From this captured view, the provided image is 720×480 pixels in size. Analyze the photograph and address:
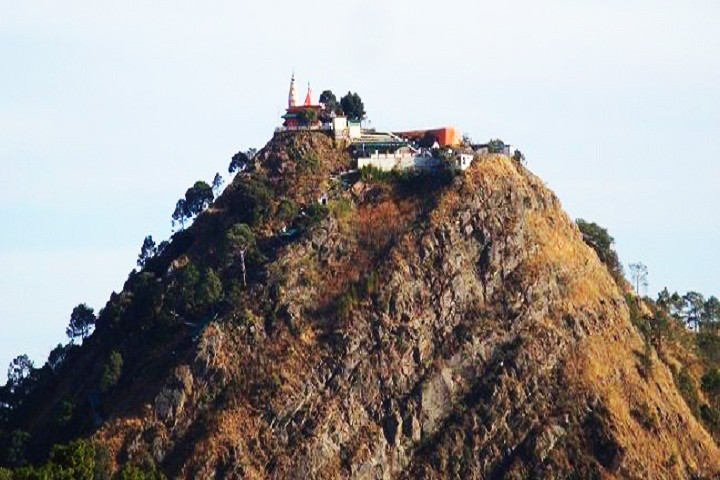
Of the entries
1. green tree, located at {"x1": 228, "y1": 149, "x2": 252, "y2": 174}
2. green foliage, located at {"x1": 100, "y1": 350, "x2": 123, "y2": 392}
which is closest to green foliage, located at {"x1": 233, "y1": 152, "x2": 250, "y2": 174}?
green tree, located at {"x1": 228, "y1": 149, "x2": 252, "y2": 174}

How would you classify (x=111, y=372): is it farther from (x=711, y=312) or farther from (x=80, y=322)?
(x=711, y=312)

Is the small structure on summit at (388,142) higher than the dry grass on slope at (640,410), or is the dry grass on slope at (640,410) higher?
the small structure on summit at (388,142)

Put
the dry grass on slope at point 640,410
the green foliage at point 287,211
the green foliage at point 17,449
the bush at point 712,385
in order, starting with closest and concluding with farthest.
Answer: the dry grass on slope at point 640,410
the green foliage at point 17,449
the green foliage at point 287,211
the bush at point 712,385

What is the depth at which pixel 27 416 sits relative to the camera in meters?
162

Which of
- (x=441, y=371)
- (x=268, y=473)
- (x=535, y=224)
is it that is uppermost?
(x=535, y=224)

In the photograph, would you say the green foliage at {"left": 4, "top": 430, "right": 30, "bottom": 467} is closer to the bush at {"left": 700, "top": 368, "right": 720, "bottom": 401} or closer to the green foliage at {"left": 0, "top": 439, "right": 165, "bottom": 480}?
the green foliage at {"left": 0, "top": 439, "right": 165, "bottom": 480}

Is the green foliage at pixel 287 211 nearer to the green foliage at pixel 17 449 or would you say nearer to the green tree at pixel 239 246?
the green tree at pixel 239 246

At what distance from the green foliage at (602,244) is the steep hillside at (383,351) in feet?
33.8

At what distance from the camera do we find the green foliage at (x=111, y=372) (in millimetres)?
152000

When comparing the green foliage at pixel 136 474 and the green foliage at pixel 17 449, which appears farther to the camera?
the green foliage at pixel 17 449

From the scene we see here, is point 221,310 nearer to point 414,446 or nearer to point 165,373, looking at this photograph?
point 165,373

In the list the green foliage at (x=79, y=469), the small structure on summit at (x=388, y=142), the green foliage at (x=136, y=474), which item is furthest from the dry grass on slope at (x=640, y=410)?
the green foliage at (x=79, y=469)

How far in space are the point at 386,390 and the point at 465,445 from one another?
7746 millimetres

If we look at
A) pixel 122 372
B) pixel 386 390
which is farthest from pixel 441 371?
pixel 122 372
